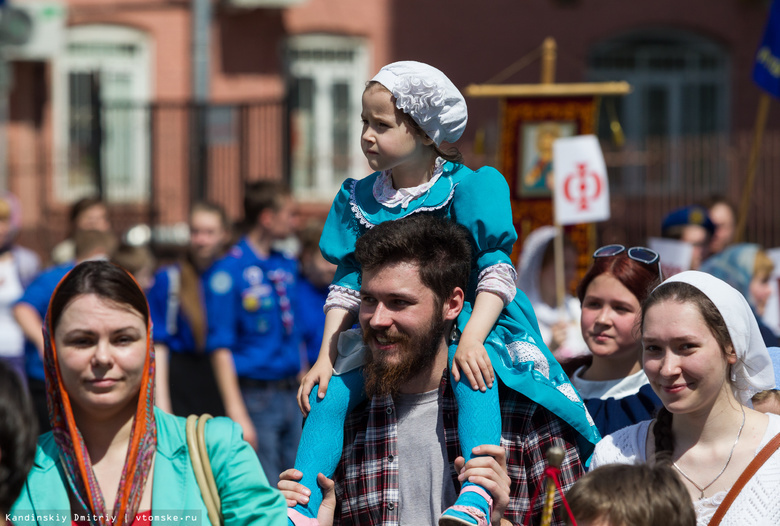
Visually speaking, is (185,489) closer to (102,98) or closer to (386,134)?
(386,134)

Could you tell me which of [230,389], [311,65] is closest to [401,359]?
[230,389]

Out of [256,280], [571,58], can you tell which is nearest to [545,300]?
[256,280]

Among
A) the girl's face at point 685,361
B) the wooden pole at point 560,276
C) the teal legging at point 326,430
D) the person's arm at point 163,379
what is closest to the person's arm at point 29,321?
the person's arm at point 163,379

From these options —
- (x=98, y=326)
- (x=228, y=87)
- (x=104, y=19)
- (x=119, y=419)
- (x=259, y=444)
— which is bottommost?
(x=259, y=444)

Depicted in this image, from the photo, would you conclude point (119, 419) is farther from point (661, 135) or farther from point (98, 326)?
point (661, 135)

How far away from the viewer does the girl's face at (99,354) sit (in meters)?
3.23

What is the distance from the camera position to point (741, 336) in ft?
10.7

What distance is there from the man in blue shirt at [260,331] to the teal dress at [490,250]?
Result: 3198mm

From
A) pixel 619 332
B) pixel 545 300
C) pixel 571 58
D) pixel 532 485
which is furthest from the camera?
pixel 571 58

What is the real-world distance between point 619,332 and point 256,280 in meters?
3.33

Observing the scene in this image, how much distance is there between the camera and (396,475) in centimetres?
351

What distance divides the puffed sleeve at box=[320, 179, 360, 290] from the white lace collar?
12 cm

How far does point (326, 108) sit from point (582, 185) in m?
10.7

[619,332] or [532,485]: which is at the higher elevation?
[619,332]
